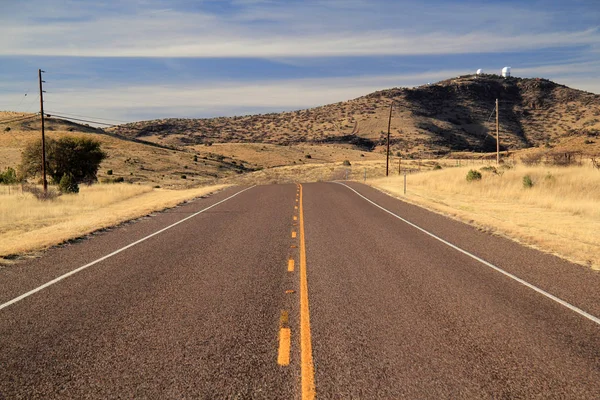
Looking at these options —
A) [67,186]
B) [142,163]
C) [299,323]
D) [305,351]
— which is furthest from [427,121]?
[305,351]

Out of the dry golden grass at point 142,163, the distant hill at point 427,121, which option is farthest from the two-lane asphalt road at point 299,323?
the distant hill at point 427,121

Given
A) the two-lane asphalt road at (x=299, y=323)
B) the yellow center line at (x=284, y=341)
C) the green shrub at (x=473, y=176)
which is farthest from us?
the green shrub at (x=473, y=176)

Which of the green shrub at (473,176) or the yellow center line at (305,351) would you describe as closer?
the yellow center line at (305,351)

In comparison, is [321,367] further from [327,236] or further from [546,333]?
[327,236]

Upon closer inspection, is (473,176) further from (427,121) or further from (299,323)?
(427,121)

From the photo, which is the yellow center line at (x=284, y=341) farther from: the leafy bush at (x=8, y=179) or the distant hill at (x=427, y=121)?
the distant hill at (x=427, y=121)

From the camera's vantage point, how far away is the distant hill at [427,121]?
107 m

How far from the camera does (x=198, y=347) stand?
5.10 metres

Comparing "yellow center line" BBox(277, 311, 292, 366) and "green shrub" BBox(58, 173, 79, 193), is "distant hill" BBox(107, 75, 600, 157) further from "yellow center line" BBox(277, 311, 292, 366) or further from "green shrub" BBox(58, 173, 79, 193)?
"yellow center line" BBox(277, 311, 292, 366)

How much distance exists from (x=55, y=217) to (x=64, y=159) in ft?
89.8

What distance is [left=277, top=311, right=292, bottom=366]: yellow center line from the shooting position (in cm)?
477

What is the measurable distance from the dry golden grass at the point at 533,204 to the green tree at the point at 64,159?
31.3 m

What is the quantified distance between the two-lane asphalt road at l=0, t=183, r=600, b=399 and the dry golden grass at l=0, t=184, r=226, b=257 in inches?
71.1

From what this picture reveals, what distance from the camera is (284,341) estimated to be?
527cm
